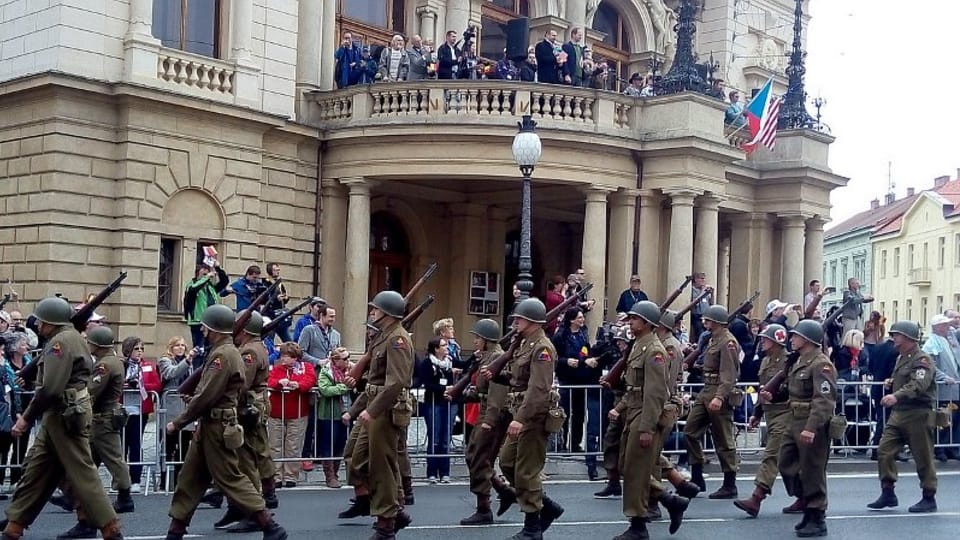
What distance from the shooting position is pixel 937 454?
18.0m

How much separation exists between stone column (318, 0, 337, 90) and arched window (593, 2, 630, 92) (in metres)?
8.44

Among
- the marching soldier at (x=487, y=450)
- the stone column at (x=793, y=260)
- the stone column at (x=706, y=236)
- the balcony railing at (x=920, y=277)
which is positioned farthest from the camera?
the balcony railing at (x=920, y=277)

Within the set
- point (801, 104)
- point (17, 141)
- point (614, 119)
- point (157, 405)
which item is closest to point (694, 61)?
point (614, 119)

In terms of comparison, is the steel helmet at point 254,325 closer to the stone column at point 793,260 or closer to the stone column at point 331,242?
the stone column at point 331,242

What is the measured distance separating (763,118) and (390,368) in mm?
18069

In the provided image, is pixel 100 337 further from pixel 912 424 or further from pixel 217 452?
pixel 912 424

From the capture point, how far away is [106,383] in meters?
11.3

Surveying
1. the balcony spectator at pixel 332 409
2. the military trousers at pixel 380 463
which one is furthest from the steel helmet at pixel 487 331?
the balcony spectator at pixel 332 409

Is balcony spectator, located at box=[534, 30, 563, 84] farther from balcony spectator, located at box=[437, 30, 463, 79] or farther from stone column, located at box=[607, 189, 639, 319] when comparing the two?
stone column, located at box=[607, 189, 639, 319]

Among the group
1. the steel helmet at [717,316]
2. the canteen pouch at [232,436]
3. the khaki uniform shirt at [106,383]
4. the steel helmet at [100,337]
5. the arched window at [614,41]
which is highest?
the arched window at [614,41]

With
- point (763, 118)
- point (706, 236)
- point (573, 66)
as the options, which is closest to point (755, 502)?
point (573, 66)

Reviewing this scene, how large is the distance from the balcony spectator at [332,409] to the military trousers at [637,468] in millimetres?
4180

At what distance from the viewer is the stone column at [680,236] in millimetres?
24422

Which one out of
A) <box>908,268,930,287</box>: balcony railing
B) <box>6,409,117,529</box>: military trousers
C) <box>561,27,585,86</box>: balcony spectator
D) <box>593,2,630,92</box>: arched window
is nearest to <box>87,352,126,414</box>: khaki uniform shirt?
<box>6,409,117,529</box>: military trousers
